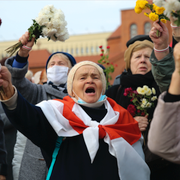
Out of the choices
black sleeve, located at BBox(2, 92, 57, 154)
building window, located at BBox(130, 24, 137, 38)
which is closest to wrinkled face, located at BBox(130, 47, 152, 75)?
black sleeve, located at BBox(2, 92, 57, 154)

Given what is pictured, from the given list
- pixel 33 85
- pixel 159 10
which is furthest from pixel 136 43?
pixel 159 10

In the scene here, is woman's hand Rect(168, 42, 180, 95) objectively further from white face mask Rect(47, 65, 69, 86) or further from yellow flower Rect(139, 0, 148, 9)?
white face mask Rect(47, 65, 69, 86)

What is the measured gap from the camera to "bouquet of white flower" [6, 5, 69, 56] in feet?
11.3

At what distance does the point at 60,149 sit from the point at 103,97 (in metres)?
0.77

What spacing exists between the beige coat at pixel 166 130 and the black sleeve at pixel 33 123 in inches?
46.9

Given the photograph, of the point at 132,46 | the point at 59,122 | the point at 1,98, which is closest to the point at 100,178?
the point at 59,122

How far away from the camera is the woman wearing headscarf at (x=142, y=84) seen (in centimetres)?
347

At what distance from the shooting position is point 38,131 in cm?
296

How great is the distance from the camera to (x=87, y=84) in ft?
11.0

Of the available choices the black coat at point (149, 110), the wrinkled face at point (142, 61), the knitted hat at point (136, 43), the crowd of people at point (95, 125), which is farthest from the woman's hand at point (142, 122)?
the knitted hat at point (136, 43)

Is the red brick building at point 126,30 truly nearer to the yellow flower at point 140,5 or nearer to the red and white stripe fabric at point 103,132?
the red and white stripe fabric at point 103,132

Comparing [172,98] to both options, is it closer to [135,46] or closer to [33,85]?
[135,46]

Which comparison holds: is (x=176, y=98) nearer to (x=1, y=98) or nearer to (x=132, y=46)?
(x=1, y=98)

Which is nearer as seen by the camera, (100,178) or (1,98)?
(1,98)
